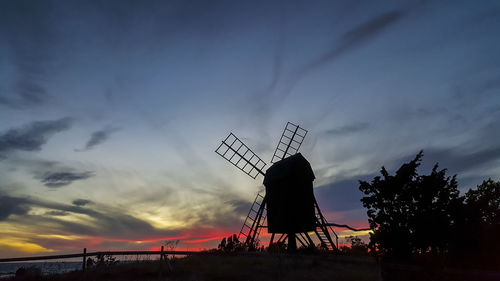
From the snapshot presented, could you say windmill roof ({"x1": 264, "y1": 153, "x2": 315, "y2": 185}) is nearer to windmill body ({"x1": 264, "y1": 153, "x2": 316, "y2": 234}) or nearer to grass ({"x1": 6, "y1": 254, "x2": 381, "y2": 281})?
windmill body ({"x1": 264, "y1": 153, "x2": 316, "y2": 234})

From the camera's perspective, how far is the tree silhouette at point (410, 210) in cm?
1566

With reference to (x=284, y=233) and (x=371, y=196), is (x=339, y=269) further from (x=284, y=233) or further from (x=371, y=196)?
(x=284, y=233)

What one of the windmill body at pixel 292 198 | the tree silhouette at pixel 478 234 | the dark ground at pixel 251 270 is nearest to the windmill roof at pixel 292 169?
the windmill body at pixel 292 198

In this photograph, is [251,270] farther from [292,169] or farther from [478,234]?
[478,234]

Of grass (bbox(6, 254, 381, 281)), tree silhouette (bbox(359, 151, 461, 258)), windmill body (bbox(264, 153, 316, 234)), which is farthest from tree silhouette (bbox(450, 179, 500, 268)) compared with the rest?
windmill body (bbox(264, 153, 316, 234))

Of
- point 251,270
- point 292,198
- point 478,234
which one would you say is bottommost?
point 251,270

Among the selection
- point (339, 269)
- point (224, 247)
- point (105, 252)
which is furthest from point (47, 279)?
point (339, 269)

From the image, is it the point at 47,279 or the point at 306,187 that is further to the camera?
the point at 306,187

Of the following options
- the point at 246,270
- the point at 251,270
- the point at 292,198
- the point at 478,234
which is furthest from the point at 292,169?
the point at 478,234

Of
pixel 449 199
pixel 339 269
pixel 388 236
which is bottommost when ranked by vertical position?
pixel 339 269

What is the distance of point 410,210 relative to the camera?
55.4 ft

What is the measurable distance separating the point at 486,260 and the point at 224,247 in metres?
19.8

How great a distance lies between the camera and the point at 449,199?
55.1 ft

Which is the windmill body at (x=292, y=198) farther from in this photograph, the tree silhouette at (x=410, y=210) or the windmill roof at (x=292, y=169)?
the tree silhouette at (x=410, y=210)
